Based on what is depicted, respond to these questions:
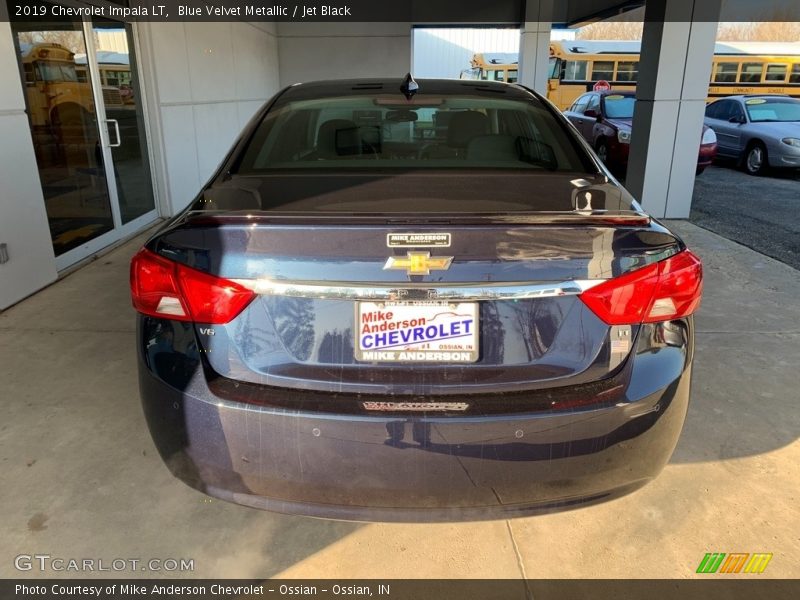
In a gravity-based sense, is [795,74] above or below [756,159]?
above

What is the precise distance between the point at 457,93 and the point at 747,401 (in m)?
2.15

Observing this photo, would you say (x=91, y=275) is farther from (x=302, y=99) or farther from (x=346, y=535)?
(x=346, y=535)

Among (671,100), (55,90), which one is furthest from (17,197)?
(671,100)

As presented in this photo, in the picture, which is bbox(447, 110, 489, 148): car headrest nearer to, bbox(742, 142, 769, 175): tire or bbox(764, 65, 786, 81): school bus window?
bbox(742, 142, 769, 175): tire

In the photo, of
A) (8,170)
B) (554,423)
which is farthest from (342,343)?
(8,170)

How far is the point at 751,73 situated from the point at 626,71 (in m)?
3.35

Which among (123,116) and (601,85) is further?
(601,85)

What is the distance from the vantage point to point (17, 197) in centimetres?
449

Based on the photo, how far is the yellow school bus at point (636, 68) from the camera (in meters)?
17.2

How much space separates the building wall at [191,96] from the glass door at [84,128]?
0.64ft

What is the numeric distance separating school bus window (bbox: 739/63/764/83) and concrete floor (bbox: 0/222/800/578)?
1708 cm

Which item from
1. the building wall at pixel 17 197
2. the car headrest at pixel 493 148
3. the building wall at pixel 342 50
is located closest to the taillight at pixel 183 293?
the car headrest at pixel 493 148

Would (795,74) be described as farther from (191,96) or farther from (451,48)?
(191,96)

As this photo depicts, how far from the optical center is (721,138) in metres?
12.8
